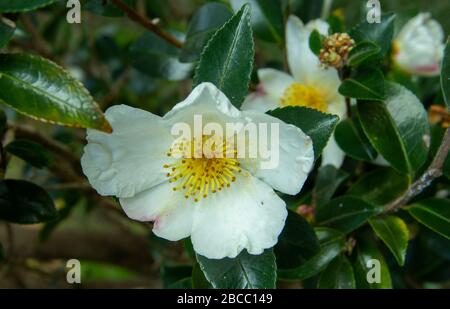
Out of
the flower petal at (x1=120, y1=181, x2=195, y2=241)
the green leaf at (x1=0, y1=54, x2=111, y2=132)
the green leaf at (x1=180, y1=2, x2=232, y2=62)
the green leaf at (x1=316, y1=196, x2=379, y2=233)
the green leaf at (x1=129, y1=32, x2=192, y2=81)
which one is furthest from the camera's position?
the green leaf at (x1=129, y1=32, x2=192, y2=81)

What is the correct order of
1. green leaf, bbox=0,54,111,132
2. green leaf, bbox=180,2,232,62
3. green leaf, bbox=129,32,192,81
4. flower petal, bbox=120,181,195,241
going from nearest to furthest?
green leaf, bbox=0,54,111,132
flower petal, bbox=120,181,195,241
green leaf, bbox=180,2,232,62
green leaf, bbox=129,32,192,81

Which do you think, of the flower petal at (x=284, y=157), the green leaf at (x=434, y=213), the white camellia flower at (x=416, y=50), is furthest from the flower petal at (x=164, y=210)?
the white camellia flower at (x=416, y=50)

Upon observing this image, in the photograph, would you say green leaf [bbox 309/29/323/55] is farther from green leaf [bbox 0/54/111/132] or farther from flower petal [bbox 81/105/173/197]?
green leaf [bbox 0/54/111/132]

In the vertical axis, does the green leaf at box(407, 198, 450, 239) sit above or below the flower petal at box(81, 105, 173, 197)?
below

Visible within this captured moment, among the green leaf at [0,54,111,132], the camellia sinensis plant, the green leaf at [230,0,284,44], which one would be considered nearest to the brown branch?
the camellia sinensis plant

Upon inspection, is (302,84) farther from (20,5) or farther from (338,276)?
(20,5)

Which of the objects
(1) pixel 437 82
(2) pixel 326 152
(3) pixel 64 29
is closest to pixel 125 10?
(2) pixel 326 152

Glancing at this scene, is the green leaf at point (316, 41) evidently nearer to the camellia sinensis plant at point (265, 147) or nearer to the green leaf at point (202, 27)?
the camellia sinensis plant at point (265, 147)

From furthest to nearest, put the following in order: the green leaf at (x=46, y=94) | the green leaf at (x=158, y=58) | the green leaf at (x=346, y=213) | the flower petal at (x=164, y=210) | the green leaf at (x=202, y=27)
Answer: the green leaf at (x=158, y=58) < the green leaf at (x=202, y=27) < the green leaf at (x=346, y=213) < the flower petal at (x=164, y=210) < the green leaf at (x=46, y=94)

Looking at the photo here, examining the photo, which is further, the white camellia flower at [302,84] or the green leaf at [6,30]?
the white camellia flower at [302,84]
